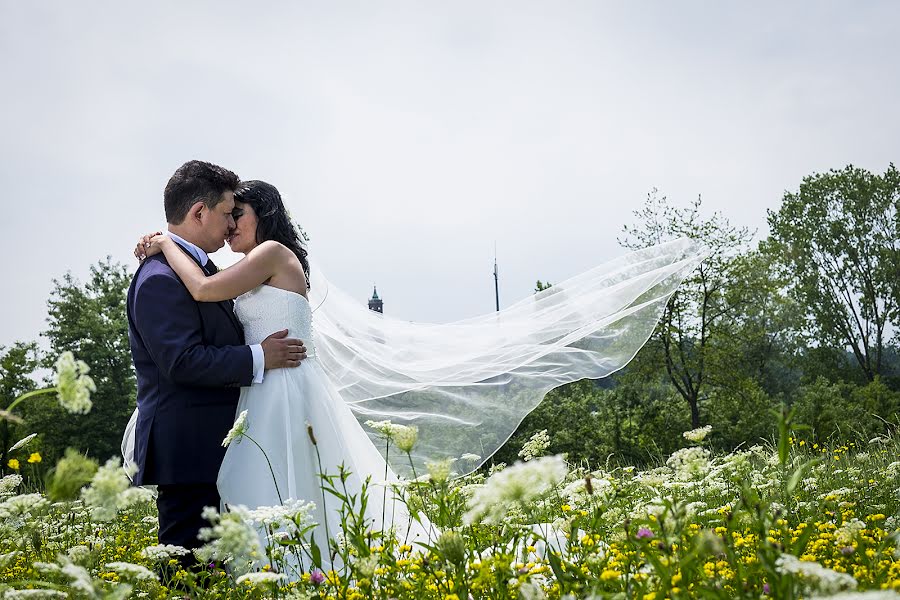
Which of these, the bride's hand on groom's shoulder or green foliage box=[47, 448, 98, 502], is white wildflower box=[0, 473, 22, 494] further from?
green foliage box=[47, 448, 98, 502]

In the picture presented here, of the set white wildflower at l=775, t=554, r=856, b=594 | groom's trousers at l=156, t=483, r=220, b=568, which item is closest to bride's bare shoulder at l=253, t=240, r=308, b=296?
groom's trousers at l=156, t=483, r=220, b=568

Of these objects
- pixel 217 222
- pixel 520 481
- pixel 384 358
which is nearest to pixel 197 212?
pixel 217 222

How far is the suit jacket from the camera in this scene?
174 inches

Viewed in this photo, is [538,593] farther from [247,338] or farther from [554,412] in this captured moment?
[554,412]

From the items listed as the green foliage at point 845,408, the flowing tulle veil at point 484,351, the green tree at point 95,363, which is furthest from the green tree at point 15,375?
the green foliage at point 845,408

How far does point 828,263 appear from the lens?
142 feet

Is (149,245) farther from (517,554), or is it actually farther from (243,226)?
(517,554)

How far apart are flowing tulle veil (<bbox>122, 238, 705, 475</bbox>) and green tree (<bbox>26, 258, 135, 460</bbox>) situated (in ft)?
69.2

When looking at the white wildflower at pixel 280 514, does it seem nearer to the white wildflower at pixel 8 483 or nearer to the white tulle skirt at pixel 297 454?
the white tulle skirt at pixel 297 454

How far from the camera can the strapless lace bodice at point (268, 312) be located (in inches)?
196

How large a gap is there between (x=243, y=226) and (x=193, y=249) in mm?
392

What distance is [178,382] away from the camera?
4.45 meters

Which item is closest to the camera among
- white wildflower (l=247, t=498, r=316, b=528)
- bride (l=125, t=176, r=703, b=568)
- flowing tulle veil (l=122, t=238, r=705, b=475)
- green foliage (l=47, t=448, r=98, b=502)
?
green foliage (l=47, t=448, r=98, b=502)

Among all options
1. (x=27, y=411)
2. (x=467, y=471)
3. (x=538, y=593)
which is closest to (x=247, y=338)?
(x=467, y=471)
